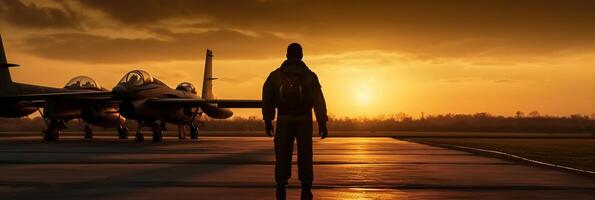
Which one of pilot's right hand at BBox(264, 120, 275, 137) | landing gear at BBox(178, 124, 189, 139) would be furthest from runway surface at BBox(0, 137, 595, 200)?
landing gear at BBox(178, 124, 189, 139)

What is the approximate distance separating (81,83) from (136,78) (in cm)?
630

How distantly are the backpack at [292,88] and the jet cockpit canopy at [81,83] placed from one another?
30132 millimetres

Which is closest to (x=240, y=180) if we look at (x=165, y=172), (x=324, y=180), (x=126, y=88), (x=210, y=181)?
(x=210, y=181)

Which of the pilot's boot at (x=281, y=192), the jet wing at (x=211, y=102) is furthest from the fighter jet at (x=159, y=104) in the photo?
the pilot's boot at (x=281, y=192)

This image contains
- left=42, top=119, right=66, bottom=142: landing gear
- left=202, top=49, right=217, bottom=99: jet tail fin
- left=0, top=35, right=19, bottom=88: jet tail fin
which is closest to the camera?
left=42, top=119, right=66, bottom=142: landing gear

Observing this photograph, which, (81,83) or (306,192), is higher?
(81,83)

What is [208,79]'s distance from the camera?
51.0 metres

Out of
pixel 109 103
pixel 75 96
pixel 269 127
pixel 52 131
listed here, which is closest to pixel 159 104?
pixel 109 103

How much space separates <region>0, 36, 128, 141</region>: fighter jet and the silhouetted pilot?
958 inches

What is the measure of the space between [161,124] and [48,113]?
222 inches

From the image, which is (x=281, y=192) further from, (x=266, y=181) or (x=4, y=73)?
(x=4, y=73)

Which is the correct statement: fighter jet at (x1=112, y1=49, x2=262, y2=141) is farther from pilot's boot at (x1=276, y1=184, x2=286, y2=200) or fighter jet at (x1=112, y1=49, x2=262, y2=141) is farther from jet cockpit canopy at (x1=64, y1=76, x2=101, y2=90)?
pilot's boot at (x1=276, y1=184, x2=286, y2=200)

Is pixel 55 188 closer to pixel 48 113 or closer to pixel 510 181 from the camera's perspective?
pixel 510 181

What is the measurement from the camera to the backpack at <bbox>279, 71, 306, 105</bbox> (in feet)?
28.7
